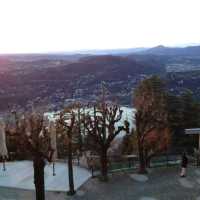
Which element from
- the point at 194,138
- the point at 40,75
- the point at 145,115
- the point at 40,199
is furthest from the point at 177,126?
the point at 40,75

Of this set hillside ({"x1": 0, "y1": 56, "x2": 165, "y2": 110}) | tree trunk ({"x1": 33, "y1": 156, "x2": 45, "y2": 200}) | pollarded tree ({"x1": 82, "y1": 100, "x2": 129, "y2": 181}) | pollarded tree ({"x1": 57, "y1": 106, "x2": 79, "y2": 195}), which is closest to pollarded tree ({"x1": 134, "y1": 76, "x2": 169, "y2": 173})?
pollarded tree ({"x1": 82, "y1": 100, "x2": 129, "y2": 181})

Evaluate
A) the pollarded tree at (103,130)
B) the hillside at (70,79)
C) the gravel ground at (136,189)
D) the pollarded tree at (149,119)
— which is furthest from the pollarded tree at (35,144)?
the hillside at (70,79)

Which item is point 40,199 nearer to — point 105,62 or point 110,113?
point 110,113

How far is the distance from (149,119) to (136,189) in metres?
3.49

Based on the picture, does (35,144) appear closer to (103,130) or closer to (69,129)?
(69,129)

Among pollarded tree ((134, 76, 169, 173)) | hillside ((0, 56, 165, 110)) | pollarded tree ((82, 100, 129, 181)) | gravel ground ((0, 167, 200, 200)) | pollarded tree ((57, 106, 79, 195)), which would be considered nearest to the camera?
gravel ground ((0, 167, 200, 200))

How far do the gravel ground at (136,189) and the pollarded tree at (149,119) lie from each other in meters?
1.00

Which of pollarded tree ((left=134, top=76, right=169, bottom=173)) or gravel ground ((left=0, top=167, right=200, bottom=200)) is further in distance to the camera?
pollarded tree ((left=134, top=76, right=169, bottom=173))

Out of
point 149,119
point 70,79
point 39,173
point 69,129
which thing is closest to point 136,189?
point 69,129

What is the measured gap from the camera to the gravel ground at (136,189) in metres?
11.4

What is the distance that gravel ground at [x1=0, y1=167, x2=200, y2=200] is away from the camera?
1141 cm

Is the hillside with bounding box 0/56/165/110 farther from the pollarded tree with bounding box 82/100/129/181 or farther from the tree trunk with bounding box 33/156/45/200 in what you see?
the tree trunk with bounding box 33/156/45/200

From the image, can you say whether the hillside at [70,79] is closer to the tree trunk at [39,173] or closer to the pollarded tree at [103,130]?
the pollarded tree at [103,130]

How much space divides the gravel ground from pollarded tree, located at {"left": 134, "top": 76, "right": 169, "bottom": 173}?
1.00 metres
